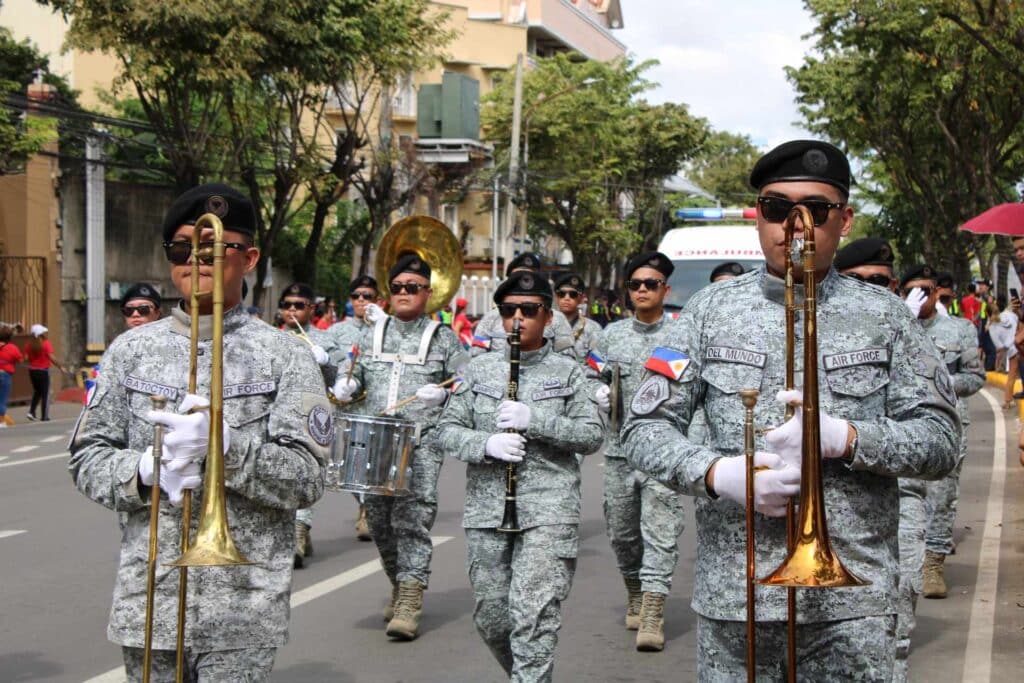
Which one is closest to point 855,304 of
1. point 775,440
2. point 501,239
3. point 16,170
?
point 775,440

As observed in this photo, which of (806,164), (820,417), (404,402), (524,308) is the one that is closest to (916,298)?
(404,402)

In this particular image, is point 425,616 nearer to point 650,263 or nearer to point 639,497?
point 639,497

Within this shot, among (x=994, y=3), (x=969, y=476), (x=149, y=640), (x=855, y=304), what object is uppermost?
(x=994, y=3)

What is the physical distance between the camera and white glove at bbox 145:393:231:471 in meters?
3.65

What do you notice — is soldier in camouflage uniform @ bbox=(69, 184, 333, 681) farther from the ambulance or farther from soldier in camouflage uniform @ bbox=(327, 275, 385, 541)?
the ambulance

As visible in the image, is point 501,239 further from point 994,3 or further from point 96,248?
point 994,3

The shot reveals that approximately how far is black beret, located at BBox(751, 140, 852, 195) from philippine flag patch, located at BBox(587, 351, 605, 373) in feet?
17.2

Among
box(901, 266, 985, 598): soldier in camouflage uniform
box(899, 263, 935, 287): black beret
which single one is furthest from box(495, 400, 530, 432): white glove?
box(899, 263, 935, 287): black beret

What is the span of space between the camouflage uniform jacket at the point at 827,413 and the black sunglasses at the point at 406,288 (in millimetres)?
4924

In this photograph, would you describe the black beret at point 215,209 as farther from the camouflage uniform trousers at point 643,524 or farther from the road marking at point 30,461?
the road marking at point 30,461

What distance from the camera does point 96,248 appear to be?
28.2m

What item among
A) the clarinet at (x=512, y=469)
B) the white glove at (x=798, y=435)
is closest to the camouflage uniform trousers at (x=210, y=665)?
the white glove at (x=798, y=435)

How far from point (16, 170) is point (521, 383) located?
20643mm

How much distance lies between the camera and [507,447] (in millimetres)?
6348
